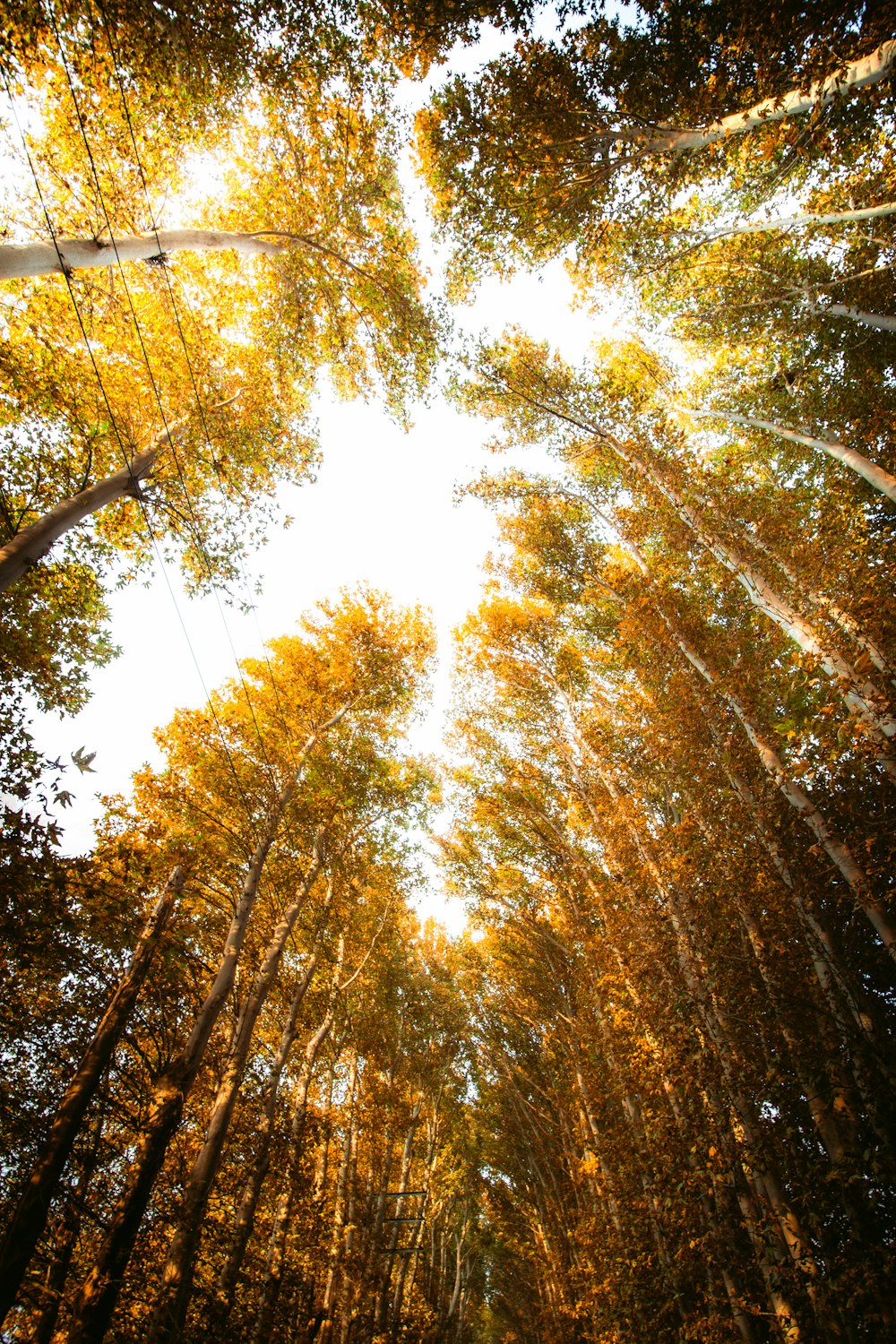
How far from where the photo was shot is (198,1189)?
466 centimetres

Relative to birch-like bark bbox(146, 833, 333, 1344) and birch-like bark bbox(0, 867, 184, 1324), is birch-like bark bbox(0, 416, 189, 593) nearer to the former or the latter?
birch-like bark bbox(0, 867, 184, 1324)

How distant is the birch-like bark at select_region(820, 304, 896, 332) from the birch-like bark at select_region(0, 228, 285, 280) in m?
8.85

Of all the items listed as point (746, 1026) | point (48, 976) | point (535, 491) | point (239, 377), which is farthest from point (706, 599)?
point (48, 976)

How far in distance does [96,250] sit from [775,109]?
270 inches

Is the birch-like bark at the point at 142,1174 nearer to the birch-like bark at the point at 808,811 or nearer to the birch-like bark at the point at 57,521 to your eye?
the birch-like bark at the point at 57,521

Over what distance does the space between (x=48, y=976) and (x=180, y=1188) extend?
318cm

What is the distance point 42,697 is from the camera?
22.5ft

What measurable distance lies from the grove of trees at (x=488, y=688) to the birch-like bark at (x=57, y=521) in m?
0.05

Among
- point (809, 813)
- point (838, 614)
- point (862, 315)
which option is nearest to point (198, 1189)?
point (809, 813)

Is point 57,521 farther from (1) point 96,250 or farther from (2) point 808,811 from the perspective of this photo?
(2) point 808,811

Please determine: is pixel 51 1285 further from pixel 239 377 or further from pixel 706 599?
pixel 706 599

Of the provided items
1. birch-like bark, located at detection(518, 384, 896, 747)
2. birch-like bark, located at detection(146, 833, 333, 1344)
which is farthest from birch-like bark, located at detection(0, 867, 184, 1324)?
birch-like bark, located at detection(518, 384, 896, 747)

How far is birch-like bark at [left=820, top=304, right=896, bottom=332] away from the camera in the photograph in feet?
24.2

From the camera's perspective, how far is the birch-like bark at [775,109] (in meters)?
4.66
